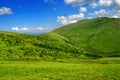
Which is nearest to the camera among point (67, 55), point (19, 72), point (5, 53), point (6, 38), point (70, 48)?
point (19, 72)

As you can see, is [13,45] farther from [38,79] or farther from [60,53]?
[38,79]

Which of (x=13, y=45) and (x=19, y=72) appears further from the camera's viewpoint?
(x=13, y=45)

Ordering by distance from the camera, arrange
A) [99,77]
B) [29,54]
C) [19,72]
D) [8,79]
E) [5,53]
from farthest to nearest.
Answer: [29,54] → [5,53] → [19,72] → [99,77] → [8,79]

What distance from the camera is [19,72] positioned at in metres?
54.3

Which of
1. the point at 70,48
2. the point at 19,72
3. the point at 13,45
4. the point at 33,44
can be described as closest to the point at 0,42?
the point at 13,45

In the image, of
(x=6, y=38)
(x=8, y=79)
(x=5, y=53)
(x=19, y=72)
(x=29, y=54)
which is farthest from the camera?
(x=6, y=38)

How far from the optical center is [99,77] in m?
48.9

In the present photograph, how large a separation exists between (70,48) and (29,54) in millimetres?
47460

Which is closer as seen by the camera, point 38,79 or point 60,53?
point 38,79

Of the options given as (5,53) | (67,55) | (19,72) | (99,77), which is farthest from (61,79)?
(67,55)

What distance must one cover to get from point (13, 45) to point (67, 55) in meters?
34.8

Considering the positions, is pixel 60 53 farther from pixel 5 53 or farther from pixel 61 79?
pixel 61 79

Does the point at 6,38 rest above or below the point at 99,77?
above

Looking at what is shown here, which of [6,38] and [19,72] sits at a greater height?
[6,38]
